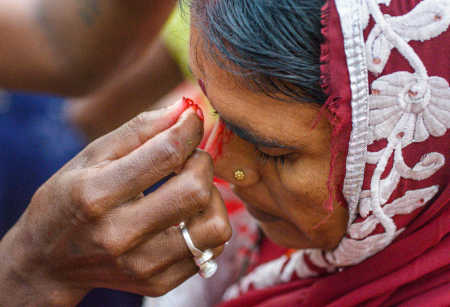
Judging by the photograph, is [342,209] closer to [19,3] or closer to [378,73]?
[378,73]

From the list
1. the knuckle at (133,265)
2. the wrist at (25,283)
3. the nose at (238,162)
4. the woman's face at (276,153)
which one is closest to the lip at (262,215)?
the woman's face at (276,153)

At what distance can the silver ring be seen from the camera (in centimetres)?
108

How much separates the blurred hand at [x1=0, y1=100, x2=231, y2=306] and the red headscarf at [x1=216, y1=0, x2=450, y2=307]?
1.05ft

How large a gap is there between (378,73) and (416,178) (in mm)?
271

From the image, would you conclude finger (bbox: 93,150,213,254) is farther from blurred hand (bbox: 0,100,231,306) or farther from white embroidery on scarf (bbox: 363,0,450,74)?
white embroidery on scarf (bbox: 363,0,450,74)

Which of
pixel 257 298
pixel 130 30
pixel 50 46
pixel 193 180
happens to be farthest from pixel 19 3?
pixel 257 298

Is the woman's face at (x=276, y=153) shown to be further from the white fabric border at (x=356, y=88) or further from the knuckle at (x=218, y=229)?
the knuckle at (x=218, y=229)

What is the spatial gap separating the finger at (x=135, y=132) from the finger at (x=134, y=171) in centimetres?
5

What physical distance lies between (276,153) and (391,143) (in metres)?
Answer: 0.26

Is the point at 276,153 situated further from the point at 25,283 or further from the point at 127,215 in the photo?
the point at 25,283

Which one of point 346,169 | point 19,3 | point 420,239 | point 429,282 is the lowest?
point 429,282

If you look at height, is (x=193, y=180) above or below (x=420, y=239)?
above

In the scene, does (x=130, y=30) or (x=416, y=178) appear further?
(x=130, y=30)

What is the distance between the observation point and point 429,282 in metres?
1.15
